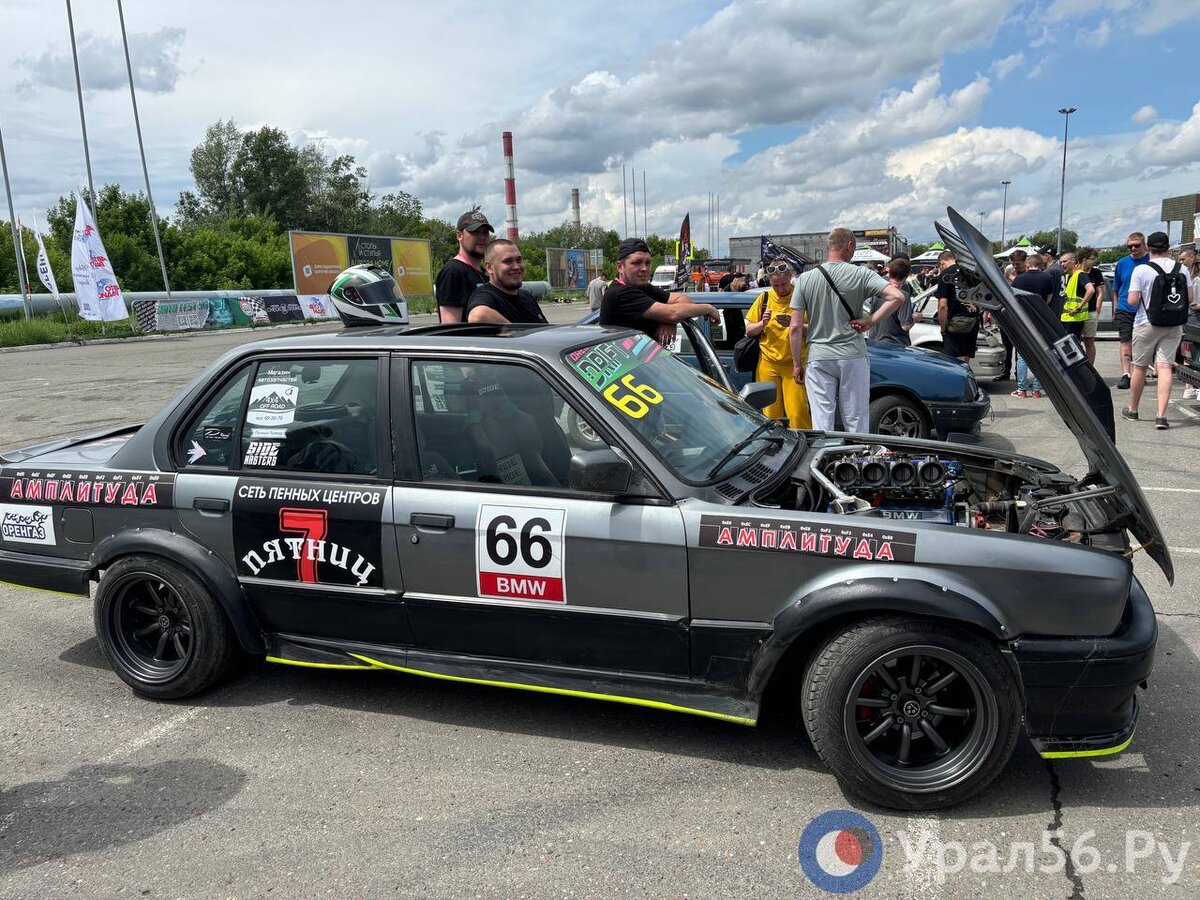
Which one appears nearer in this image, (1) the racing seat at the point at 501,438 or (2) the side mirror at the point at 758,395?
(1) the racing seat at the point at 501,438

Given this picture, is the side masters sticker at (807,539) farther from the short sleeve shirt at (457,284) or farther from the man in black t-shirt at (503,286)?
the short sleeve shirt at (457,284)

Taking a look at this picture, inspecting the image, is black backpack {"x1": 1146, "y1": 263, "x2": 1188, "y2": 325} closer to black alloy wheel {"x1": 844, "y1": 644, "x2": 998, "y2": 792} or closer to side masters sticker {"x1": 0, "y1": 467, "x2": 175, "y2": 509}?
black alloy wheel {"x1": 844, "y1": 644, "x2": 998, "y2": 792}

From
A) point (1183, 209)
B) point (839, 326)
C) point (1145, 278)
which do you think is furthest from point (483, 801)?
point (1183, 209)

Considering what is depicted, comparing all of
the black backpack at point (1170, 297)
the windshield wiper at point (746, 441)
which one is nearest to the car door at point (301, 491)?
the windshield wiper at point (746, 441)

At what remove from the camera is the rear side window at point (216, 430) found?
3527 millimetres

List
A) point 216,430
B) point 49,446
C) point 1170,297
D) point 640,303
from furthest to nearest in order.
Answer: point 1170,297
point 640,303
point 49,446
point 216,430

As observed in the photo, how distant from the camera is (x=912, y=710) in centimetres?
273

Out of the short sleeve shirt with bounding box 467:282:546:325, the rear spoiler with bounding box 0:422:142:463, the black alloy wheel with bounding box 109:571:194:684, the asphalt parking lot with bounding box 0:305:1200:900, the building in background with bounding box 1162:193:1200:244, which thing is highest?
the building in background with bounding box 1162:193:1200:244

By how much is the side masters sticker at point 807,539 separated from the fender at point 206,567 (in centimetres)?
188

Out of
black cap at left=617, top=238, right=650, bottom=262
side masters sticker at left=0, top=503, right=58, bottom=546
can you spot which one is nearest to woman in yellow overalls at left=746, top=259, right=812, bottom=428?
black cap at left=617, top=238, right=650, bottom=262

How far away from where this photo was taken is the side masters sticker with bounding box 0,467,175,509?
354 centimetres

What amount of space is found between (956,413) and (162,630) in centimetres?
644

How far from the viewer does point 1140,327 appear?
8.66 m

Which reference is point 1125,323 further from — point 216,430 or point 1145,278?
point 216,430
